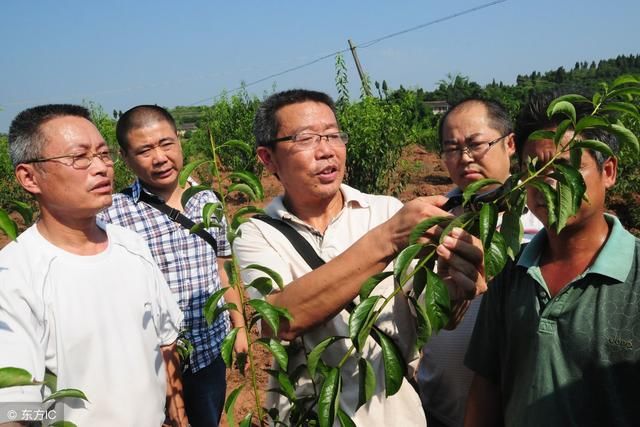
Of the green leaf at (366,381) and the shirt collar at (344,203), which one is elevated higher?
the shirt collar at (344,203)

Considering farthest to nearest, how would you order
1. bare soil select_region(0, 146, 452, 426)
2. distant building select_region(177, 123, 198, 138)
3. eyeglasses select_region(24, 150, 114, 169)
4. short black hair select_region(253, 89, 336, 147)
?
bare soil select_region(0, 146, 452, 426) → distant building select_region(177, 123, 198, 138) → short black hair select_region(253, 89, 336, 147) → eyeglasses select_region(24, 150, 114, 169)

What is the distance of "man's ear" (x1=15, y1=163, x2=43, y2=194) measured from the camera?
1.64 m

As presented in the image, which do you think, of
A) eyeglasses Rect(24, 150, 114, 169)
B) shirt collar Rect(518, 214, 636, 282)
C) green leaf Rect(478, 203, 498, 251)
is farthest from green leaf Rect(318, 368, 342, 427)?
eyeglasses Rect(24, 150, 114, 169)

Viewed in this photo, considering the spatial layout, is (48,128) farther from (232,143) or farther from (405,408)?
(405,408)

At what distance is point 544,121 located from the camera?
142 centimetres

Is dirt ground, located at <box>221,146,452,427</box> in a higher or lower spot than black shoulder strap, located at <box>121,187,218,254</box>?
lower

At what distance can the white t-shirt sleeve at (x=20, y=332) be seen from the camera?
4.17 ft

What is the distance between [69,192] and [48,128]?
211mm

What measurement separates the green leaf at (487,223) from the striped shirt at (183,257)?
1.71 metres

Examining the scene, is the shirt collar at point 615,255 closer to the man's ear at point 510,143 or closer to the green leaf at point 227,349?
the green leaf at point 227,349

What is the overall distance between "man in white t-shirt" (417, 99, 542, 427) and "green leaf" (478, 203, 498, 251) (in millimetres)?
842

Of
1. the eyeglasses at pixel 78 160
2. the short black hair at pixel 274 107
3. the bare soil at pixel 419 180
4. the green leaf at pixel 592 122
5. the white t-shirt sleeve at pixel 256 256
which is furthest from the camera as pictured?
A: the bare soil at pixel 419 180

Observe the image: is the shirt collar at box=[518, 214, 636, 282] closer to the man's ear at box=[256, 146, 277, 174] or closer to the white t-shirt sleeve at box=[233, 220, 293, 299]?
the white t-shirt sleeve at box=[233, 220, 293, 299]

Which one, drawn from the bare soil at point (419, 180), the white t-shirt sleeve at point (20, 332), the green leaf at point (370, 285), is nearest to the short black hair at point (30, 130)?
the white t-shirt sleeve at point (20, 332)
